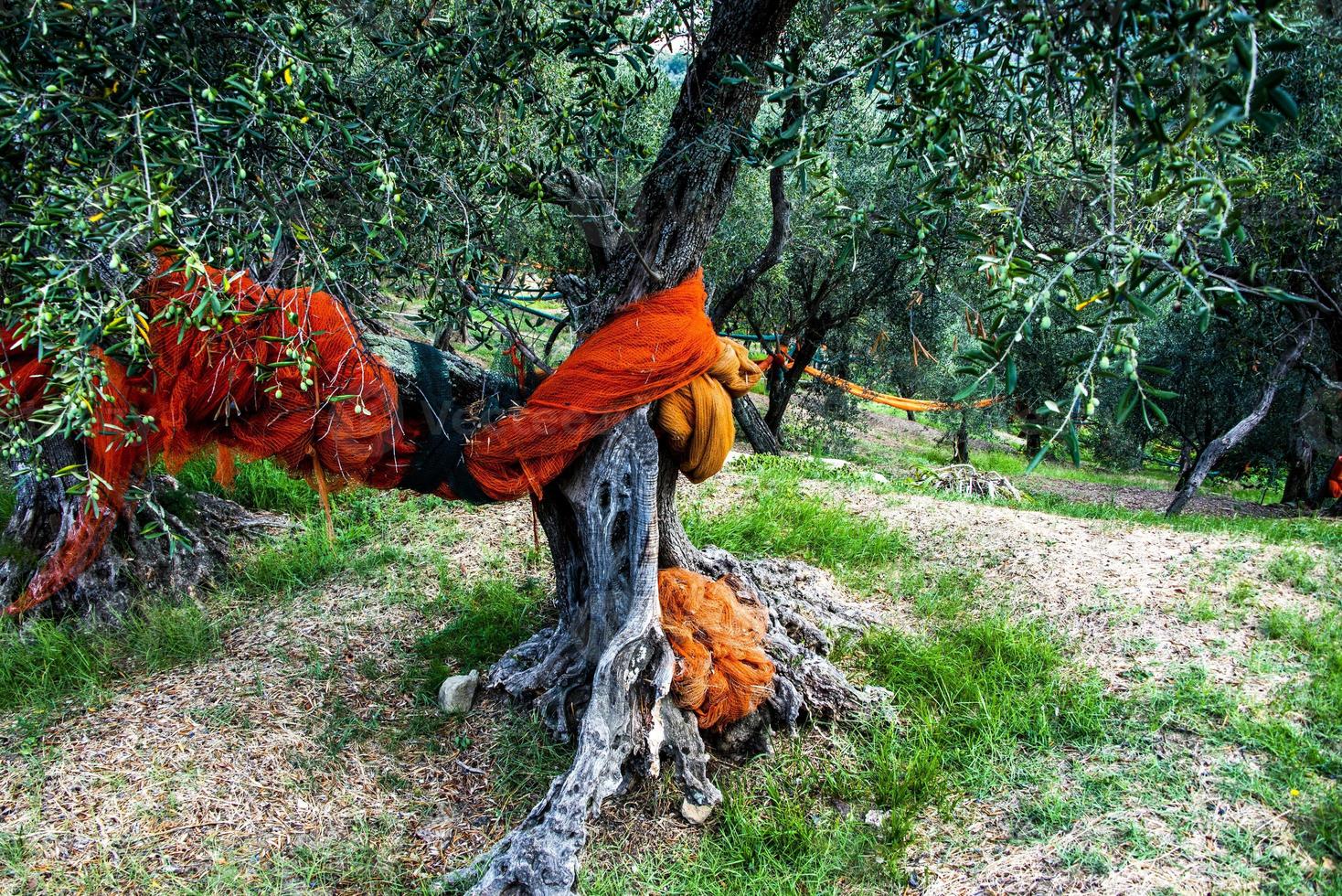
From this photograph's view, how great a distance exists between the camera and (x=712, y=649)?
3.92 meters

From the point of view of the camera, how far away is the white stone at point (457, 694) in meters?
4.22

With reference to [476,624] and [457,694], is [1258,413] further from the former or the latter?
[457,694]

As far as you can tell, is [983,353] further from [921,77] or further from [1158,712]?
[1158,712]

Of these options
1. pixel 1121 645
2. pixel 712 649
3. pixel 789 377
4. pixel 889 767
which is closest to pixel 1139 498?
pixel 789 377

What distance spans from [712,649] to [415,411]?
181 centimetres

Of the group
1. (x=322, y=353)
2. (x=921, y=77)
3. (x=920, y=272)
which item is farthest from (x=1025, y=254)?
(x=322, y=353)

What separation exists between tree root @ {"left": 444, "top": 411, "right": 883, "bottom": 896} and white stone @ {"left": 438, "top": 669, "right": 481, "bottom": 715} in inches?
5.1

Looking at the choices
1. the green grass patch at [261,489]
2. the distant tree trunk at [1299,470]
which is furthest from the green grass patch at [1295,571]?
the green grass patch at [261,489]

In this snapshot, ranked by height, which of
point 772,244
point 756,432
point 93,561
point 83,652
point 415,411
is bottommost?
point 83,652

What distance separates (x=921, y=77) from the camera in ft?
8.01

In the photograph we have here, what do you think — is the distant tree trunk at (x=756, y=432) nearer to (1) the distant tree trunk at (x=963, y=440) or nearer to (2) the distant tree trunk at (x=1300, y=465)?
(1) the distant tree trunk at (x=963, y=440)

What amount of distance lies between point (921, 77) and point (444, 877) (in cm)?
338

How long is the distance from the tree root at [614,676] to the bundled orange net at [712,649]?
0.12 m

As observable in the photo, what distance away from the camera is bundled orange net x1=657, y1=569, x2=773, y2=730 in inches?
149
